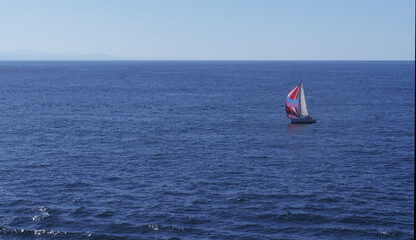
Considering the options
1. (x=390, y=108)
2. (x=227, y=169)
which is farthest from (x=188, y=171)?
(x=390, y=108)

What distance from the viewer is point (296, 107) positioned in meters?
97.4

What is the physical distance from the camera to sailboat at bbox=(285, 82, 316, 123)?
314 ft

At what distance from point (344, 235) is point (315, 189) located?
1184cm

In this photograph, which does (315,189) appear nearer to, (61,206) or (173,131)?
(61,206)

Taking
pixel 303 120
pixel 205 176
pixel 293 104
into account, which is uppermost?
pixel 293 104

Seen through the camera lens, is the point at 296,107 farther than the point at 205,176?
A: Yes

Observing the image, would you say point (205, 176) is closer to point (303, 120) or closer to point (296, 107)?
point (303, 120)

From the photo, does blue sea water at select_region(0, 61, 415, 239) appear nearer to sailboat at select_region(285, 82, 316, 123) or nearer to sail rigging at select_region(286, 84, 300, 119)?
sailboat at select_region(285, 82, 316, 123)

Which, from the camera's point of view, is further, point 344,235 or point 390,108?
point 390,108

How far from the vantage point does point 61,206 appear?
47.3 m

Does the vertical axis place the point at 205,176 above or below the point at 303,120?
below

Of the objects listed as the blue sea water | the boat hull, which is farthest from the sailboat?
the blue sea water

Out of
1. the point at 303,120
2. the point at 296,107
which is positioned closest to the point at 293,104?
the point at 296,107

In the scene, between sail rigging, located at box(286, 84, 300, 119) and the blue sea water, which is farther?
sail rigging, located at box(286, 84, 300, 119)
